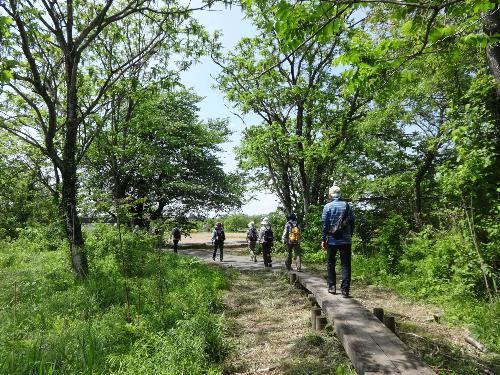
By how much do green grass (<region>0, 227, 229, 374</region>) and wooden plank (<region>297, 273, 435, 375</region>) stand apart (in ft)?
5.71

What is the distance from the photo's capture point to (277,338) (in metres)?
5.94

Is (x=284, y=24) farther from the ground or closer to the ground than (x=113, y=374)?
farther from the ground

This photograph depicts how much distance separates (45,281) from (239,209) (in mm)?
23510

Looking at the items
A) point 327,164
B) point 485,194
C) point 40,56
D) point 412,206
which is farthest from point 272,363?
point 327,164

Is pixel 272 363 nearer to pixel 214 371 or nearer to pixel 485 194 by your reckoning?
pixel 214 371

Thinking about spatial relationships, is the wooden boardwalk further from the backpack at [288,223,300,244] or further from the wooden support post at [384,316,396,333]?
the backpack at [288,223,300,244]

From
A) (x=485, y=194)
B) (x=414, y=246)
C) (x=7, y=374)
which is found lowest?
(x=7, y=374)

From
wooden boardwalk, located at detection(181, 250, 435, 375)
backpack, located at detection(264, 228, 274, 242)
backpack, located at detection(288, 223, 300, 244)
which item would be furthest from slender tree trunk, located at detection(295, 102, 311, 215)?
wooden boardwalk, located at detection(181, 250, 435, 375)

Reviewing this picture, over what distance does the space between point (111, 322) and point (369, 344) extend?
3972 mm

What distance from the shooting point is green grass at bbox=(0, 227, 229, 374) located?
14.2 ft

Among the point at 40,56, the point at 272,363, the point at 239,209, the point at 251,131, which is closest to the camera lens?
the point at 272,363

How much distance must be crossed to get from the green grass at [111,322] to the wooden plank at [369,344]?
1740mm

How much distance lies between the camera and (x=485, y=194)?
727 centimetres

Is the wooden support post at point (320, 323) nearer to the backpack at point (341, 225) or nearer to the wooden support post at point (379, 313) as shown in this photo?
the wooden support post at point (379, 313)
